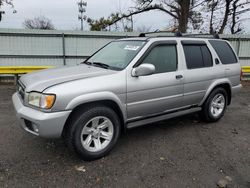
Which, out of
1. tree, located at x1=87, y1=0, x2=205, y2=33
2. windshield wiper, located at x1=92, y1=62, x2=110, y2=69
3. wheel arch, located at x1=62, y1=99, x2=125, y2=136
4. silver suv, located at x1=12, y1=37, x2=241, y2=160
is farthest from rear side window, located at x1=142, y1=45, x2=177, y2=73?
tree, located at x1=87, y1=0, x2=205, y2=33

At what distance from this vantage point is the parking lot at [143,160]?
2.97m

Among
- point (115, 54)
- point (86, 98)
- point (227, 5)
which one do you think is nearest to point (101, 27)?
point (227, 5)

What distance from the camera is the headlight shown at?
2.92 meters

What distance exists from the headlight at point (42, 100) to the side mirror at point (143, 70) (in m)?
1.28

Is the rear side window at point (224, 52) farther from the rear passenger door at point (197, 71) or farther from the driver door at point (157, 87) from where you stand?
the driver door at point (157, 87)

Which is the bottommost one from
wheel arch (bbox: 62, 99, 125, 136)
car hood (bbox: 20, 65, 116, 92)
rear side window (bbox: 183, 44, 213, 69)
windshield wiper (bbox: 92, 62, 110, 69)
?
wheel arch (bbox: 62, 99, 125, 136)

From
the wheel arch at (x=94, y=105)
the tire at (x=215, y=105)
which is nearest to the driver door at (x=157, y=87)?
the wheel arch at (x=94, y=105)

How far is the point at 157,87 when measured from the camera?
12.6 feet

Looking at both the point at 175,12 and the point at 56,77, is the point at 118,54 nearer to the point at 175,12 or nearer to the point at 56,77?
the point at 56,77

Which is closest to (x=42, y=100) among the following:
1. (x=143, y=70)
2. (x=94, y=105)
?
(x=94, y=105)

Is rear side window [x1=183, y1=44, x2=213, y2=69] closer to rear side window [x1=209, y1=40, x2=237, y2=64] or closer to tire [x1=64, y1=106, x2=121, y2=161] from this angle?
rear side window [x1=209, y1=40, x2=237, y2=64]

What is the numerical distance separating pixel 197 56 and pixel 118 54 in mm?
1606

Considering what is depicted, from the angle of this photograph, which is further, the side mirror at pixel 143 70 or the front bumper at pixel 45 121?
the side mirror at pixel 143 70

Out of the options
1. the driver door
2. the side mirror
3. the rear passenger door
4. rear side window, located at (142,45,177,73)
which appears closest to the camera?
the side mirror
